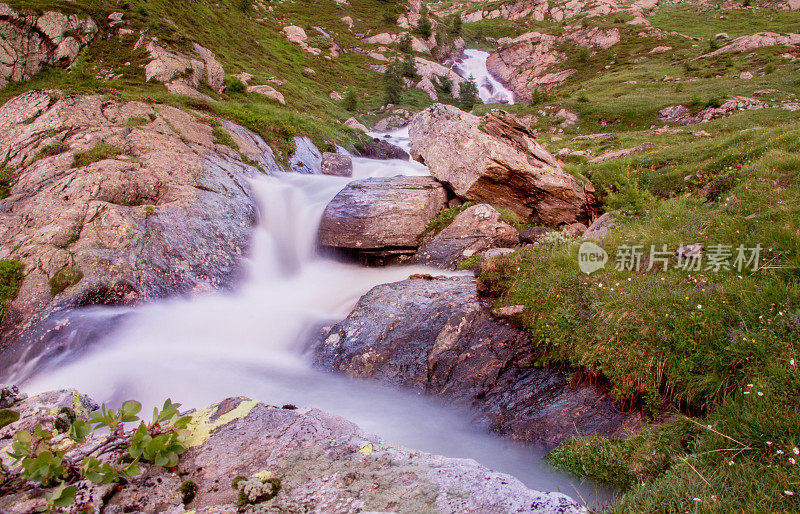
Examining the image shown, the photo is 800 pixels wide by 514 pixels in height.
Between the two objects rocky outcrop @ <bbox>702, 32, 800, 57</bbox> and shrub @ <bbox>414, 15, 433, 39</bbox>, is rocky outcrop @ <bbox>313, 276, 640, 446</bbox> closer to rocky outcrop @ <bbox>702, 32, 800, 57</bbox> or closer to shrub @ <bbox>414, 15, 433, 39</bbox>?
rocky outcrop @ <bbox>702, 32, 800, 57</bbox>

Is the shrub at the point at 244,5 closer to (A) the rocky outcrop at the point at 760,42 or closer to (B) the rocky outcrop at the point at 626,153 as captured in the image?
(B) the rocky outcrop at the point at 626,153

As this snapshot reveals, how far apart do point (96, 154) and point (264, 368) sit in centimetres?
1018

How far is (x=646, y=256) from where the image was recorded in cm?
727

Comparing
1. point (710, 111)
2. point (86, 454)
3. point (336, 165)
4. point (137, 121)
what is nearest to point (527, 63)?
point (710, 111)

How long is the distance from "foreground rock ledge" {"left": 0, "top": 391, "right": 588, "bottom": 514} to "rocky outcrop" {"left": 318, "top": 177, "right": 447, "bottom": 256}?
390 inches

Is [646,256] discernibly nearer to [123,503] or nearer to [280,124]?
[123,503]

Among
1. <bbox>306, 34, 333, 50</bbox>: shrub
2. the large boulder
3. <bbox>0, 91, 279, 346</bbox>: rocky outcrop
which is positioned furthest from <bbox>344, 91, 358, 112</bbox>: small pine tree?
the large boulder

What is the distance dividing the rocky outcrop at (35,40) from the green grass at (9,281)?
65.1 feet

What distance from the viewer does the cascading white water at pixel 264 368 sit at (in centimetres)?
589

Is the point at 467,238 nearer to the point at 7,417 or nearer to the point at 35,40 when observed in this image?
the point at 7,417

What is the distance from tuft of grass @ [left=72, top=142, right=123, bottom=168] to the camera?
1278cm

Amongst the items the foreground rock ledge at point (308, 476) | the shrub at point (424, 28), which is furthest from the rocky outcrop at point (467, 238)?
the shrub at point (424, 28)

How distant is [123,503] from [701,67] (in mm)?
64643

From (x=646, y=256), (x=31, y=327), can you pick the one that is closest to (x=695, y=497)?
(x=646, y=256)
